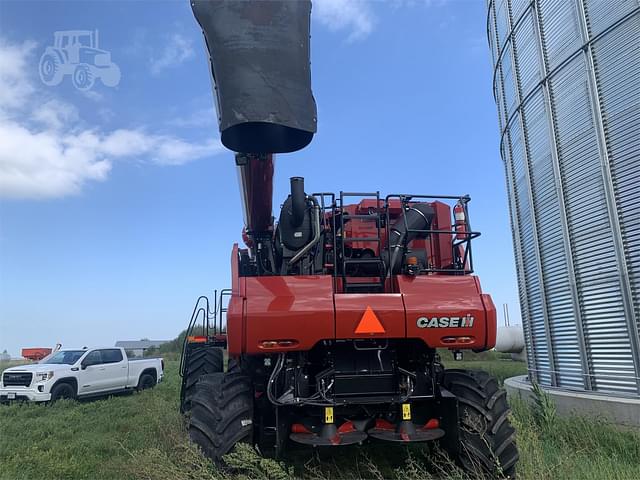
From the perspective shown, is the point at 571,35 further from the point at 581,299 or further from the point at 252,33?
the point at 252,33

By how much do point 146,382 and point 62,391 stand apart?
365 centimetres

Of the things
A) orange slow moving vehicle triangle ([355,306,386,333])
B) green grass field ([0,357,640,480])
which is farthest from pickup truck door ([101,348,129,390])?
orange slow moving vehicle triangle ([355,306,386,333])

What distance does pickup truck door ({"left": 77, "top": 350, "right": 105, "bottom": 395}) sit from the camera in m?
14.4

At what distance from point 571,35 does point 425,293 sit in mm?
7357

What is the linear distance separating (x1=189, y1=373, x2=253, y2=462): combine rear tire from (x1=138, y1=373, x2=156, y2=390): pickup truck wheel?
1292 cm

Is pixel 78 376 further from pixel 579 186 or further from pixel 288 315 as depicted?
pixel 579 186

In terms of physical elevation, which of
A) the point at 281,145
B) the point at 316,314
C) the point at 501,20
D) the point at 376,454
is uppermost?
the point at 501,20

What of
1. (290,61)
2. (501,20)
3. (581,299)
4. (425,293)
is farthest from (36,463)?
(501,20)

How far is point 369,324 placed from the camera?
490 cm

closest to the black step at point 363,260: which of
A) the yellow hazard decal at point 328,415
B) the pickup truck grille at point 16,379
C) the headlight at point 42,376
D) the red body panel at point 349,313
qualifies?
the red body panel at point 349,313

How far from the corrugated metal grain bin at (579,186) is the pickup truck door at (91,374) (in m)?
12.0

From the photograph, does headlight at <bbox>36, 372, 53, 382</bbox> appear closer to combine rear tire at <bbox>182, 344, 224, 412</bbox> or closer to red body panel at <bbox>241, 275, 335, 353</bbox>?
combine rear tire at <bbox>182, 344, 224, 412</bbox>

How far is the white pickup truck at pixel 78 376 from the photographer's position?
13.3 m

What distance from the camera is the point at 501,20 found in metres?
12.8
